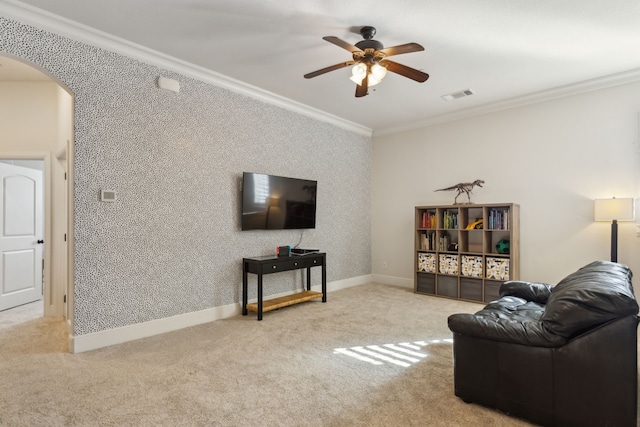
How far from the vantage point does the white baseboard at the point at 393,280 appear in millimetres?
5743

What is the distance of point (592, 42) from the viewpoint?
3.17m

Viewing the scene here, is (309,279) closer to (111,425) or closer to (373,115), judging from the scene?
(373,115)

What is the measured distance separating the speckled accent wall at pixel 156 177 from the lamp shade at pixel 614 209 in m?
3.64

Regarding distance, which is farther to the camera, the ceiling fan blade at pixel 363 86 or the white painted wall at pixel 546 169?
the white painted wall at pixel 546 169

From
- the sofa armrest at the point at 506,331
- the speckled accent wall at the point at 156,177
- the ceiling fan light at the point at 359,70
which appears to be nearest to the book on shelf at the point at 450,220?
the speckled accent wall at the point at 156,177

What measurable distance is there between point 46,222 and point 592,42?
6.05 meters

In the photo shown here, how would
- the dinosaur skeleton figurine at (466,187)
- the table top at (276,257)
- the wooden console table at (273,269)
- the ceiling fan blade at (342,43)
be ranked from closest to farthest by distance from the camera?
1. the ceiling fan blade at (342,43)
2. the wooden console table at (273,269)
3. the table top at (276,257)
4. the dinosaur skeleton figurine at (466,187)

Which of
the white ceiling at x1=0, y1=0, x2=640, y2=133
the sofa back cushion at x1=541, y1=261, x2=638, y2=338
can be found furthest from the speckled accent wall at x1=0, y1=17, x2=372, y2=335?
the sofa back cushion at x1=541, y1=261, x2=638, y2=338

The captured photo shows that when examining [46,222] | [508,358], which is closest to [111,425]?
[508,358]

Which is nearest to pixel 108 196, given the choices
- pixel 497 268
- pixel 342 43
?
pixel 342 43

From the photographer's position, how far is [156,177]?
3.47 metres

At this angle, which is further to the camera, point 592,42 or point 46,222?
point 46,222

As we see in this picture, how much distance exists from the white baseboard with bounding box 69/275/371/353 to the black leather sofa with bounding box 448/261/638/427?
106 inches

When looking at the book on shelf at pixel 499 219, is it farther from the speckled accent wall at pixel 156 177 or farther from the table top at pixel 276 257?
the speckled accent wall at pixel 156 177
